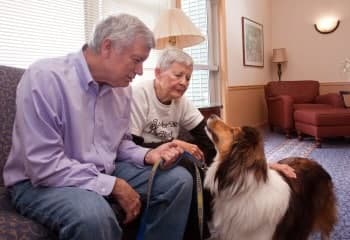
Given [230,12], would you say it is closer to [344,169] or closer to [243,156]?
[344,169]

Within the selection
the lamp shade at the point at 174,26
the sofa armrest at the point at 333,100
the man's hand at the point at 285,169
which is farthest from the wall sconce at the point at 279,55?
the man's hand at the point at 285,169

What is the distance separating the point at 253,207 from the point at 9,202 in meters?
0.92

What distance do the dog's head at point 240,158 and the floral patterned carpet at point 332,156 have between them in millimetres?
849

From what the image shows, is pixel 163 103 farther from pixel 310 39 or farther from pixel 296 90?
pixel 310 39

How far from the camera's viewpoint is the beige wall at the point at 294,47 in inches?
227

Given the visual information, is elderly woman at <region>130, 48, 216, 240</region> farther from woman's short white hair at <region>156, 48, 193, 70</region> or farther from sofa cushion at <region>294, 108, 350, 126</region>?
sofa cushion at <region>294, 108, 350, 126</region>

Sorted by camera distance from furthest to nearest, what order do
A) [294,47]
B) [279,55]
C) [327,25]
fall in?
1. [294,47]
2. [279,55]
3. [327,25]

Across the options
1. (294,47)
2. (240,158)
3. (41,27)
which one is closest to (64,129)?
(240,158)

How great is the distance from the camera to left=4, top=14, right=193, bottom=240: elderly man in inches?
41.7

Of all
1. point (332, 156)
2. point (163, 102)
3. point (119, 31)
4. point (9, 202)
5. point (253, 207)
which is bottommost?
point (332, 156)

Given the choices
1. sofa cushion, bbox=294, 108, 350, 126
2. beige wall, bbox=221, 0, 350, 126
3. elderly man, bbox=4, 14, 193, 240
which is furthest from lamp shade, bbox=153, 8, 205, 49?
beige wall, bbox=221, 0, 350, 126

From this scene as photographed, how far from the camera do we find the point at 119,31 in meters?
1.23

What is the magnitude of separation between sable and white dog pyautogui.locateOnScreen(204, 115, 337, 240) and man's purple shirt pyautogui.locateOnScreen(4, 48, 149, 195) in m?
0.45

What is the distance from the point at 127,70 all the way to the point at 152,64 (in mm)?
2054
